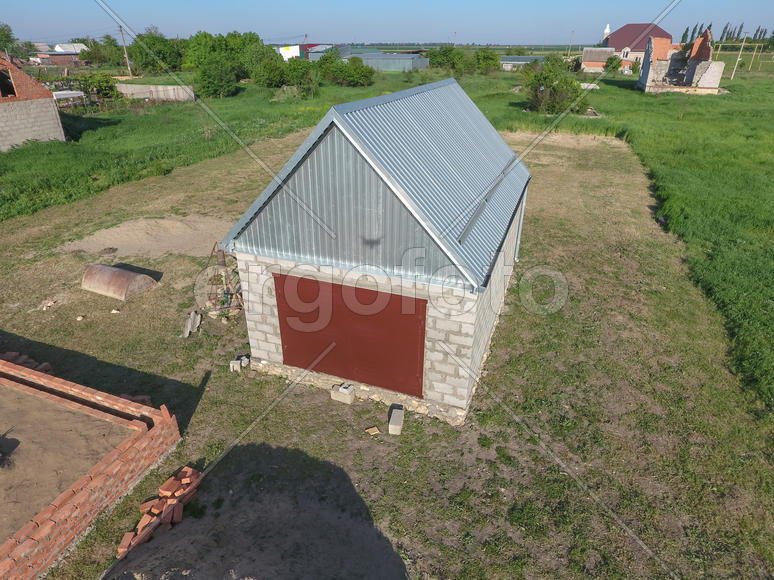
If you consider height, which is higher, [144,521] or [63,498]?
[63,498]

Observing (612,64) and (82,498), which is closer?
(82,498)

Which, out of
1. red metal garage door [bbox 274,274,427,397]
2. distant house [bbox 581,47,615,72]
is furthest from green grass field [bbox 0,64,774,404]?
distant house [bbox 581,47,615,72]

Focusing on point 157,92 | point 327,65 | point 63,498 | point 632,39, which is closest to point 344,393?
point 63,498

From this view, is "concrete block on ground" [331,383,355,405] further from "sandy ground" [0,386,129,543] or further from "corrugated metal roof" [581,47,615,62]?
"corrugated metal roof" [581,47,615,62]

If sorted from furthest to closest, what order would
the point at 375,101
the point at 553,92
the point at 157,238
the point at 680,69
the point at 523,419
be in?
the point at 680,69 → the point at 553,92 → the point at 157,238 → the point at 523,419 → the point at 375,101

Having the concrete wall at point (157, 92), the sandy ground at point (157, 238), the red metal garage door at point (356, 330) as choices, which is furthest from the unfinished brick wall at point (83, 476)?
the concrete wall at point (157, 92)

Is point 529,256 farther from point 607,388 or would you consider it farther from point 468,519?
point 468,519

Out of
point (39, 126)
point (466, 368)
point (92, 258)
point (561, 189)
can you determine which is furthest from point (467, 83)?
point (466, 368)

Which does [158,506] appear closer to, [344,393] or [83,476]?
[83,476]
